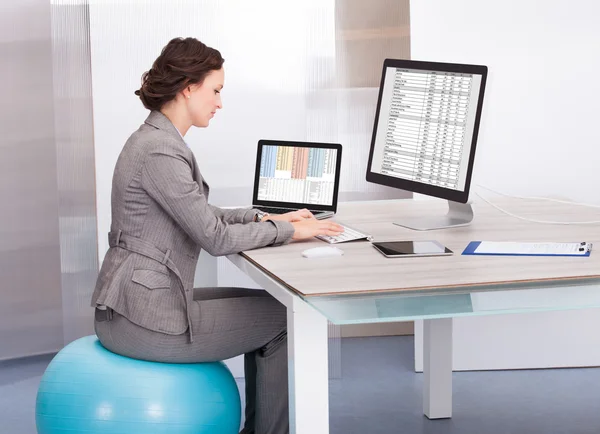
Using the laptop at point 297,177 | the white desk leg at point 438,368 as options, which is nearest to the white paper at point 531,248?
the laptop at point 297,177

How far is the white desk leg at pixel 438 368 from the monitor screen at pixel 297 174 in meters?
0.61

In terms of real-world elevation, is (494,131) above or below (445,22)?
below

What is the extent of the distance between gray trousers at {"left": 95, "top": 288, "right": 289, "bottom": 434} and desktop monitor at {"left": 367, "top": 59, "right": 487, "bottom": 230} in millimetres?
585

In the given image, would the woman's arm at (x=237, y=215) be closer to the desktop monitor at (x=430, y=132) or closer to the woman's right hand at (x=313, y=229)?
the woman's right hand at (x=313, y=229)

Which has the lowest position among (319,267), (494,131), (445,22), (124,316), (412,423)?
(412,423)

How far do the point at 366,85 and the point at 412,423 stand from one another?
1.67 meters

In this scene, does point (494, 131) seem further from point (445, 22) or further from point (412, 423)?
point (412, 423)

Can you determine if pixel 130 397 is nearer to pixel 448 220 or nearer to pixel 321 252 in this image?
pixel 321 252

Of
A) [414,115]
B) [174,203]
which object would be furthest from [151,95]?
[414,115]

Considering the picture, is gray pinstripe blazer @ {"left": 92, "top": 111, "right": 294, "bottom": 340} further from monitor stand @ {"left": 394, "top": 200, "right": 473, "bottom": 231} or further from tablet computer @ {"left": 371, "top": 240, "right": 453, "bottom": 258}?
monitor stand @ {"left": 394, "top": 200, "right": 473, "bottom": 231}

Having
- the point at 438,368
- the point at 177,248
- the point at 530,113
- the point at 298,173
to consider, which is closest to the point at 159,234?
the point at 177,248

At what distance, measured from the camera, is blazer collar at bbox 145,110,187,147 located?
2611 mm

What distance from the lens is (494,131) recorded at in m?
3.89

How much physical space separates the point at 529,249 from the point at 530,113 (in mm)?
1564
